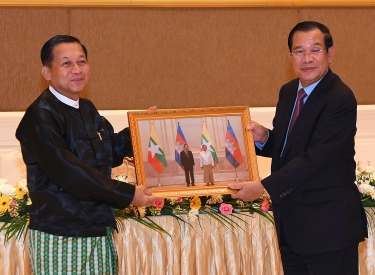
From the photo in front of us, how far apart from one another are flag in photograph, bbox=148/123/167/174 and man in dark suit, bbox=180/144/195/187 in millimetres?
98

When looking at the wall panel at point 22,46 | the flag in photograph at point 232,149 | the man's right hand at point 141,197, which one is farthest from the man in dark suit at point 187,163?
the wall panel at point 22,46

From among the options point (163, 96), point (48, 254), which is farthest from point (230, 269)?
point (163, 96)

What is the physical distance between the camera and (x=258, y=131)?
10.8ft

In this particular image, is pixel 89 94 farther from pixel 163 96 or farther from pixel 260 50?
pixel 260 50

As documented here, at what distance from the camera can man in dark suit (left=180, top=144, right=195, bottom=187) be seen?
3.18 metres

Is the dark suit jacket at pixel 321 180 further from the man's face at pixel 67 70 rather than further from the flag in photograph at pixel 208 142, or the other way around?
the man's face at pixel 67 70

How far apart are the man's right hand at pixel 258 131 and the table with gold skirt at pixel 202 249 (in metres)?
0.52

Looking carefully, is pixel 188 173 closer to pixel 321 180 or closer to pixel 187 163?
pixel 187 163

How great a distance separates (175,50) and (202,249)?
81.5 inches

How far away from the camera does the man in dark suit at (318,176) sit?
2.84 m

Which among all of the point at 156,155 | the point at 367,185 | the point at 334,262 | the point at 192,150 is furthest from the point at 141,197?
the point at 367,185

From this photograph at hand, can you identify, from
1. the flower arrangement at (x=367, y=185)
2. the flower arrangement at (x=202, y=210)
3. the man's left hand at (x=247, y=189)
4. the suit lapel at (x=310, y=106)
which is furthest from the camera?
the flower arrangement at (x=367, y=185)

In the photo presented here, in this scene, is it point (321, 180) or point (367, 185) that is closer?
point (321, 180)

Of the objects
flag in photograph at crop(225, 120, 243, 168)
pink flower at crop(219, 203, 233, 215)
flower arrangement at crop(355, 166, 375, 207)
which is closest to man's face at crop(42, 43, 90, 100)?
flag in photograph at crop(225, 120, 243, 168)
